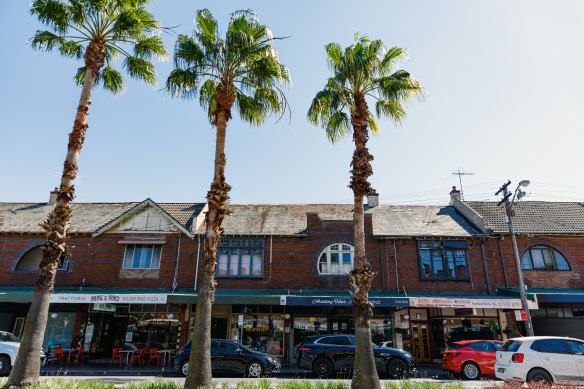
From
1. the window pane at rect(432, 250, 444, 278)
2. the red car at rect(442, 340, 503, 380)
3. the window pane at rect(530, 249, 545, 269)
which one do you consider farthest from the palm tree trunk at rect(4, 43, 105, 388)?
the window pane at rect(530, 249, 545, 269)

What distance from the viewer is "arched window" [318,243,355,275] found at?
749 inches

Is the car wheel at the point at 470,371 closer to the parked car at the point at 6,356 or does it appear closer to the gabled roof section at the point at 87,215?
the gabled roof section at the point at 87,215

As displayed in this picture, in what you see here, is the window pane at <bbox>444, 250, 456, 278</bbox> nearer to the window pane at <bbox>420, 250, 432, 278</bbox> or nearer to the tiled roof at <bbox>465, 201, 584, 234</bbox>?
the window pane at <bbox>420, 250, 432, 278</bbox>

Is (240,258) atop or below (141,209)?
below

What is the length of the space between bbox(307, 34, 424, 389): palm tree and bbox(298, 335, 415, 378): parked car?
512 centimetres

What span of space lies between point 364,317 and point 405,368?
5.90 metres

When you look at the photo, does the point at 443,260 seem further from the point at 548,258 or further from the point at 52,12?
the point at 52,12

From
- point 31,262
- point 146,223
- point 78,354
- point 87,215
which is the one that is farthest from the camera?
point 87,215

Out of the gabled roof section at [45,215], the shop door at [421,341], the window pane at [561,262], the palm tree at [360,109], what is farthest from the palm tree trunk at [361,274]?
the gabled roof section at [45,215]

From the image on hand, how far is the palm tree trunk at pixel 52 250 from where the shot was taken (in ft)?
26.7

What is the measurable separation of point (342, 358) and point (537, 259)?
12.1 m

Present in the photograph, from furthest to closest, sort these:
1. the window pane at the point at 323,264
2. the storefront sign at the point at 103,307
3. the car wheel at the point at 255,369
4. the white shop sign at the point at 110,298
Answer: the window pane at the point at 323,264 < the storefront sign at the point at 103,307 < the white shop sign at the point at 110,298 < the car wheel at the point at 255,369

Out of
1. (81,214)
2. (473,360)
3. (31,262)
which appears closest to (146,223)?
(81,214)

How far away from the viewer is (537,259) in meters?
19.1
